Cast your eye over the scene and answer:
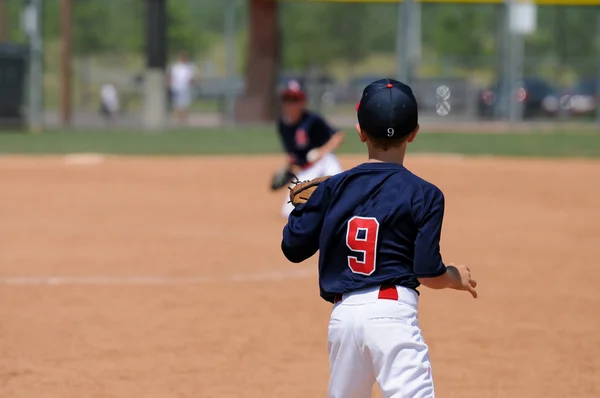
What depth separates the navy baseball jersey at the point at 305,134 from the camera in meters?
14.2

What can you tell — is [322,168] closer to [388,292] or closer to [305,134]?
[305,134]

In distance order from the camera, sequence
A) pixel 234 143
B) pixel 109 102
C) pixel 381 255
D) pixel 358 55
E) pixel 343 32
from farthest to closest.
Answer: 1. pixel 358 55
2. pixel 343 32
3. pixel 109 102
4. pixel 234 143
5. pixel 381 255

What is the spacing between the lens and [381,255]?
4117 millimetres

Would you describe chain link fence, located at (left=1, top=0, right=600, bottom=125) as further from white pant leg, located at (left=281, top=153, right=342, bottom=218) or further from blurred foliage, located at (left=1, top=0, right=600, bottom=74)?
white pant leg, located at (left=281, top=153, right=342, bottom=218)

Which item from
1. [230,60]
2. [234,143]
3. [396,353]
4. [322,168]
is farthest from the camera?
[230,60]

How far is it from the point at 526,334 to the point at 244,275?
3261 millimetres

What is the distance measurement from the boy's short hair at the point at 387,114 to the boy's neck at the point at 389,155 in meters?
0.02

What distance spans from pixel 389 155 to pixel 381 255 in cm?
37

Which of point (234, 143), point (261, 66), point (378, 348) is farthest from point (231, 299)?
point (261, 66)

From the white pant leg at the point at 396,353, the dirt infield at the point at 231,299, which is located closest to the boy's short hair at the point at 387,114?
the white pant leg at the point at 396,353

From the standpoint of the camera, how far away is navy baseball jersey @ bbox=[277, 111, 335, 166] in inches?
557

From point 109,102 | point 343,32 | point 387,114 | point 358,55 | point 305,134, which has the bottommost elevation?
point 109,102

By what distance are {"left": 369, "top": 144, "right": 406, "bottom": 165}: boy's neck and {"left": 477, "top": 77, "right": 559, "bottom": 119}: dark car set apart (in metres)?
33.7

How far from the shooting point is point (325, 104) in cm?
3878
